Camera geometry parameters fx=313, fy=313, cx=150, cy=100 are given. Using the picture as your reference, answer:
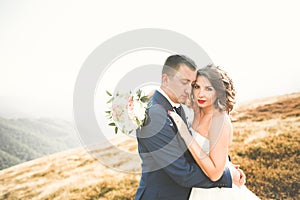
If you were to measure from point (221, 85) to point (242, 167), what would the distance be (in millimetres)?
6475

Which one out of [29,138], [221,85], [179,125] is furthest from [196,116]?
[29,138]

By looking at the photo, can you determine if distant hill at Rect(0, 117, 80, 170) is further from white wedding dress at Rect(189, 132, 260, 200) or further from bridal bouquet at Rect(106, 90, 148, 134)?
bridal bouquet at Rect(106, 90, 148, 134)

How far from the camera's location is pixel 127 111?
3.22 metres

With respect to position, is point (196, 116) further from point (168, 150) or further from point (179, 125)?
point (168, 150)

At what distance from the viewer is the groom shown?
3078mm

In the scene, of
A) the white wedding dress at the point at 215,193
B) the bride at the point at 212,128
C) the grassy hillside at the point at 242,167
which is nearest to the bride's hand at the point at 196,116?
the bride at the point at 212,128

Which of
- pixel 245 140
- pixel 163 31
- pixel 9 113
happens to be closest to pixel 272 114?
pixel 245 140

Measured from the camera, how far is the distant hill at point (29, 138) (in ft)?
132

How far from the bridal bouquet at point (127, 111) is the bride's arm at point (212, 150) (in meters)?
0.33

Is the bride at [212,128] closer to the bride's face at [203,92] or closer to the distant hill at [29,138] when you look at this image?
the bride's face at [203,92]

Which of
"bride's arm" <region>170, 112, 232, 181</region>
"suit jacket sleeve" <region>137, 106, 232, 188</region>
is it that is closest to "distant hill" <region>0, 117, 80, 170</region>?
"bride's arm" <region>170, 112, 232, 181</region>

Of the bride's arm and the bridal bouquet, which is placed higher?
the bridal bouquet

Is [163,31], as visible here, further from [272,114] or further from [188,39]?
[272,114]

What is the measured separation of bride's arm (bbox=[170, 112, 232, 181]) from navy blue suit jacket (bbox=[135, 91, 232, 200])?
0.06 m
